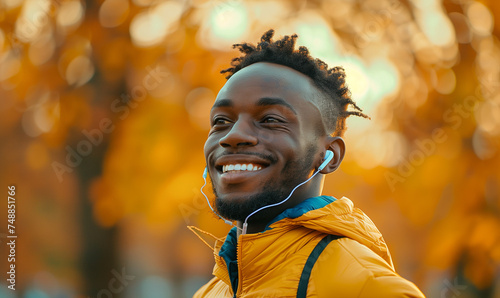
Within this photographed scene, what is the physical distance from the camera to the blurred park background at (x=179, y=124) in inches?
287

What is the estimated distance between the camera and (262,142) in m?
2.64

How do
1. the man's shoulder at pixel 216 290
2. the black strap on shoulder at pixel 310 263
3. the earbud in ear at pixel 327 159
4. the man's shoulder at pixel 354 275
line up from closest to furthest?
the man's shoulder at pixel 354 275 → the black strap on shoulder at pixel 310 263 → the earbud in ear at pixel 327 159 → the man's shoulder at pixel 216 290

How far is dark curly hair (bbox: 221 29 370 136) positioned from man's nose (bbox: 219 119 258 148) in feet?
1.46

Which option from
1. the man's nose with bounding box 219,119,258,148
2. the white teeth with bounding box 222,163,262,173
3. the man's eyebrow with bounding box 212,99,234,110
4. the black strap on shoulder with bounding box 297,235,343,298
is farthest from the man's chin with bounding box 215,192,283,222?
the man's eyebrow with bounding box 212,99,234,110

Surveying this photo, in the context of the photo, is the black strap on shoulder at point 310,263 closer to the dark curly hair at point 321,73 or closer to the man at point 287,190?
the man at point 287,190

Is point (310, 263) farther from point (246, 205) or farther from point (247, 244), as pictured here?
point (246, 205)

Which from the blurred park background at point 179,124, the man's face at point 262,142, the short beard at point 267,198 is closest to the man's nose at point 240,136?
the man's face at point 262,142

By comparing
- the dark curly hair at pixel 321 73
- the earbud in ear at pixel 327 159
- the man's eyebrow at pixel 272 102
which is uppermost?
the dark curly hair at pixel 321 73

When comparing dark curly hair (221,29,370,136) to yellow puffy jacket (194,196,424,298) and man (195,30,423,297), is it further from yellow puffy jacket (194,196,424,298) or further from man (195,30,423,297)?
yellow puffy jacket (194,196,424,298)

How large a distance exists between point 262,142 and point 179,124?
560 centimetres

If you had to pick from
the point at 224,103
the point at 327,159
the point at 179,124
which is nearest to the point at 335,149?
the point at 327,159

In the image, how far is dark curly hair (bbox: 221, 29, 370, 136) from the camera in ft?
9.77

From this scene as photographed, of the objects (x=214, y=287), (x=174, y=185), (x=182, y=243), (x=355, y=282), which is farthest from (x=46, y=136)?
(x=355, y=282)

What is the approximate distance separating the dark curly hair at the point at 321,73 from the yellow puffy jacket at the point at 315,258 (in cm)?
55
